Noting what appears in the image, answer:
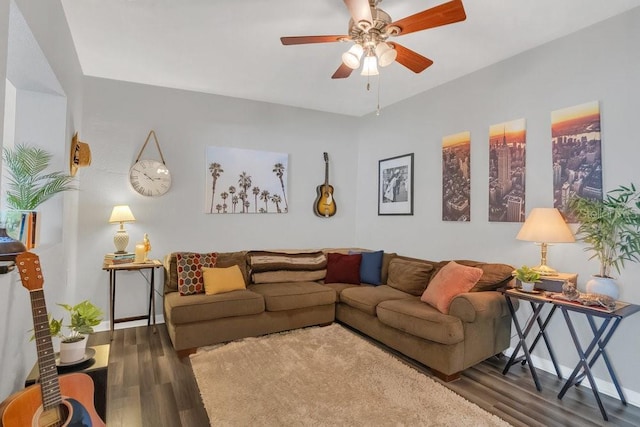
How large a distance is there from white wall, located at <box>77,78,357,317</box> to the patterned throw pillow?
57cm

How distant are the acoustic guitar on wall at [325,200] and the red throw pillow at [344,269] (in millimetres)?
854

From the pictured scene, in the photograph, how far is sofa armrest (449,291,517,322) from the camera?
2.55 m

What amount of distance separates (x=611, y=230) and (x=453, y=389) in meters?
1.55

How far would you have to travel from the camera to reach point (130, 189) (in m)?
3.70

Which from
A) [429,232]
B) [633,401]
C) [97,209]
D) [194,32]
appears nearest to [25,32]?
[194,32]

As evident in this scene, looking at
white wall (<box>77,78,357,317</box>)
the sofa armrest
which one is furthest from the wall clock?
the sofa armrest

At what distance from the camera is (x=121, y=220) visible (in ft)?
11.3

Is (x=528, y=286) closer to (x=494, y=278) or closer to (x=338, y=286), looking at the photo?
(x=494, y=278)

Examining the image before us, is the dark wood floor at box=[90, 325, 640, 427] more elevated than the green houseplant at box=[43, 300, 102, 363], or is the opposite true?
the green houseplant at box=[43, 300, 102, 363]

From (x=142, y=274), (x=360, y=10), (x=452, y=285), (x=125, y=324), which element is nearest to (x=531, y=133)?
(x=452, y=285)

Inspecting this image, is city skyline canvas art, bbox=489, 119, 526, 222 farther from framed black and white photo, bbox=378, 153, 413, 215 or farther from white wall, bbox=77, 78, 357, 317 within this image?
white wall, bbox=77, 78, 357, 317

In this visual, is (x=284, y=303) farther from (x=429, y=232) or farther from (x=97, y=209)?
(x=97, y=209)

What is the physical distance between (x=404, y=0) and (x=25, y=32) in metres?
2.10

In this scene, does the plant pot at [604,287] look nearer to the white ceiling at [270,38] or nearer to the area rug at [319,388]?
the area rug at [319,388]
